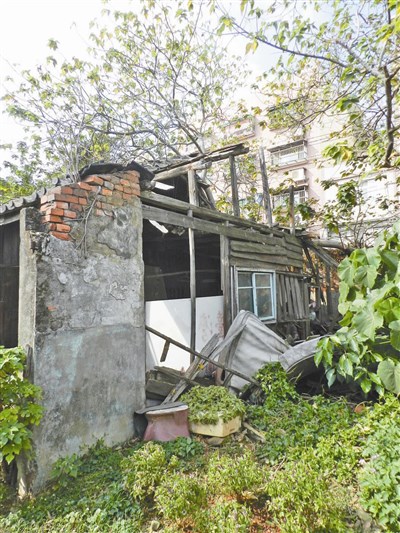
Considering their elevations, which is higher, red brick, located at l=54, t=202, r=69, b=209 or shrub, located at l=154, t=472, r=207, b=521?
red brick, located at l=54, t=202, r=69, b=209

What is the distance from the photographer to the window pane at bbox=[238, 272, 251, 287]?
6.96 m

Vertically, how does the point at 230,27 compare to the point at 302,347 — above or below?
above

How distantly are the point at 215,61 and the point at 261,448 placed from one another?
11.2 metres

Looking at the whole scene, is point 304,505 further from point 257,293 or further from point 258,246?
point 258,246

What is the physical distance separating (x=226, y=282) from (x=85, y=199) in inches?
132

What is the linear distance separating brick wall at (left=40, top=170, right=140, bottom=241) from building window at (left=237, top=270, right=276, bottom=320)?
331 cm

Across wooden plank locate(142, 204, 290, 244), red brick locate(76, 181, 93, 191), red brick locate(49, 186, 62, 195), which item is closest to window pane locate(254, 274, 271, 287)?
wooden plank locate(142, 204, 290, 244)

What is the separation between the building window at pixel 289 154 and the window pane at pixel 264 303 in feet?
57.6

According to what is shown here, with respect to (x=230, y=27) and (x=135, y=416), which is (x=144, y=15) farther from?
(x=135, y=416)

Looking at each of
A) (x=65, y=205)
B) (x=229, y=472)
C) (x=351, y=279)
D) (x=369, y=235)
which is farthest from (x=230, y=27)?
(x=369, y=235)

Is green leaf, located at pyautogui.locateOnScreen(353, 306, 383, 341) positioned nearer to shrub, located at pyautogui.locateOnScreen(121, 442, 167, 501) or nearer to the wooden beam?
shrub, located at pyautogui.locateOnScreen(121, 442, 167, 501)

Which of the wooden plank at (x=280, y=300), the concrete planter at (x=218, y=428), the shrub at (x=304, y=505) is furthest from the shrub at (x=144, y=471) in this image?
the wooden plank at (x=280, y=300)

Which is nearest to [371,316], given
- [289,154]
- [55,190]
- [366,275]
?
[366,275]

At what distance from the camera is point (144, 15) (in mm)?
8664
